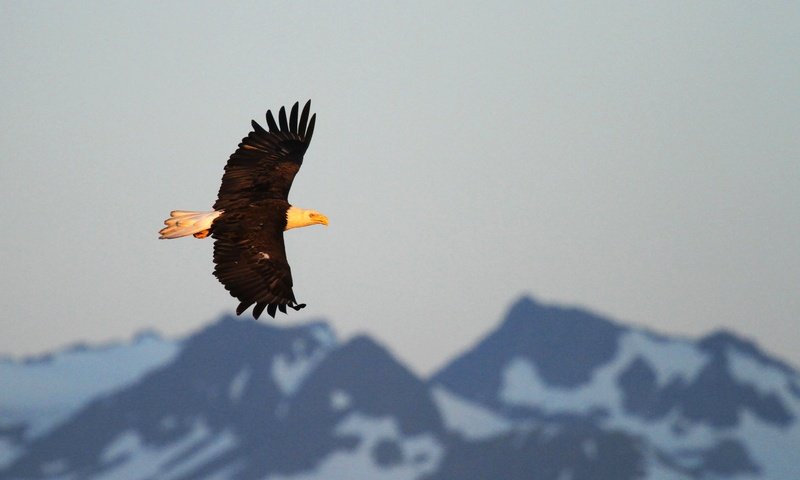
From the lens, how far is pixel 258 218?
2827 cm

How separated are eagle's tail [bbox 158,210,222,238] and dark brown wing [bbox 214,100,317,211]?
451 millimetres

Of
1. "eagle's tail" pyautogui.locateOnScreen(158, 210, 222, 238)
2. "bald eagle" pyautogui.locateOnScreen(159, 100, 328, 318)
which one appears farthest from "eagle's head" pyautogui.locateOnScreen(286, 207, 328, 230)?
"eagle's tail" pyautogui.locateOnScreen(158, 210, 222, 238)

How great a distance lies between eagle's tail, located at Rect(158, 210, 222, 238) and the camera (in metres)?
27.8

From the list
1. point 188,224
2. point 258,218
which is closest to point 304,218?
point 258,218

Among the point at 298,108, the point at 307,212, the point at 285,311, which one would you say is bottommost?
the point at 285,311

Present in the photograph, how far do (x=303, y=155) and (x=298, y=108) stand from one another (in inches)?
38.7

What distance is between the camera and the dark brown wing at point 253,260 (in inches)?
1081

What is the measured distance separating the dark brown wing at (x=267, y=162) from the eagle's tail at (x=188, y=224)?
0.45m

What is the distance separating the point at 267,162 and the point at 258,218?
4.76 feet

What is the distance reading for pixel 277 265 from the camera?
91.1ft

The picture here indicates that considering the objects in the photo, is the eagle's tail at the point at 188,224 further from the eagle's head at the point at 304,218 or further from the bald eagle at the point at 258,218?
the eagle's head at the point at 304,218

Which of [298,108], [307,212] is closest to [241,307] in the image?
[307,212]

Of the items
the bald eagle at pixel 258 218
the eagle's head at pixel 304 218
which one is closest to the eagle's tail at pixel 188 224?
the bald eagle at pixel 258 218

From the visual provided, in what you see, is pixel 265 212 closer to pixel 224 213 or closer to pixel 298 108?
pixel 224 213
